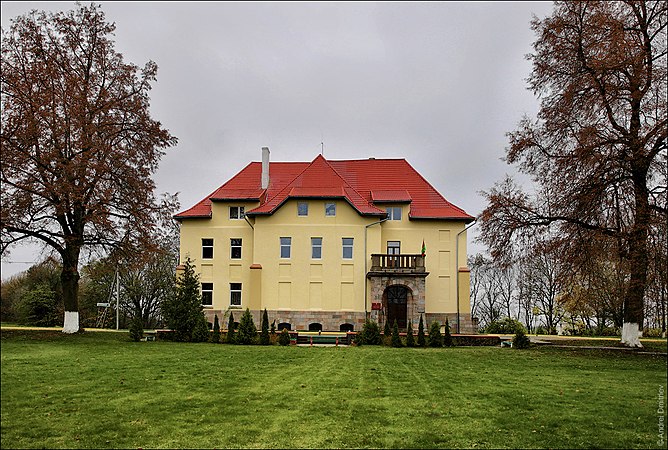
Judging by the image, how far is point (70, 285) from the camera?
25.5m

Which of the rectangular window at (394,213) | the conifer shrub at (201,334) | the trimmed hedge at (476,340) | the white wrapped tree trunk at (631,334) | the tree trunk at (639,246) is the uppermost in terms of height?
the rectangular window at (394,213)

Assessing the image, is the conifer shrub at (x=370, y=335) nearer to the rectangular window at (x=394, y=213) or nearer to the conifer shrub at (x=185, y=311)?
the conifer shrub at (x=185, y=311)

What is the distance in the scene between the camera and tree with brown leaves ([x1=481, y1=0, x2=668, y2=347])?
1692 cm

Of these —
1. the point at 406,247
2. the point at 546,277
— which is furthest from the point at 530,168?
the point at 546,277

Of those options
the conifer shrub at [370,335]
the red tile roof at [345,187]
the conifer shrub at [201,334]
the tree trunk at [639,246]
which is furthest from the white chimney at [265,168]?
the tree trunk at [639,246]

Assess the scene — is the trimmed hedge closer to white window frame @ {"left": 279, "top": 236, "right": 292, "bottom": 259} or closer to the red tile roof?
the red tile roof

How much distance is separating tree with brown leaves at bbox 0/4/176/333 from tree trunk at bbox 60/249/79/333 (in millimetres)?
41

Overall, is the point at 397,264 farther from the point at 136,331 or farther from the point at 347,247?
the point at 136,331

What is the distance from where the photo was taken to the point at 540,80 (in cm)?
2397

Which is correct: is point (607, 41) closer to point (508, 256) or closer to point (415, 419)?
point (508, 256)

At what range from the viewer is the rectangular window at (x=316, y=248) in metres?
39.2

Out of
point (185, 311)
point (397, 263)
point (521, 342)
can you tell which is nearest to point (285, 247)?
point (397, 263)

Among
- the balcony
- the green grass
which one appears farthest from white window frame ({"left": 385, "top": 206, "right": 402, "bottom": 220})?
the green grass

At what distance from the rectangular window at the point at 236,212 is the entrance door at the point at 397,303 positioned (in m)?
11.3
